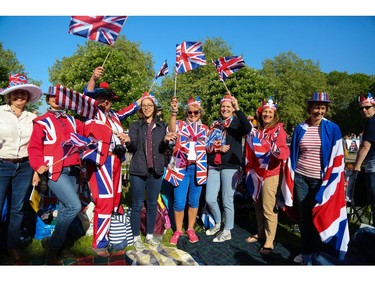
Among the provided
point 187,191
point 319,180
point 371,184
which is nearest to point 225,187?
point 187,191

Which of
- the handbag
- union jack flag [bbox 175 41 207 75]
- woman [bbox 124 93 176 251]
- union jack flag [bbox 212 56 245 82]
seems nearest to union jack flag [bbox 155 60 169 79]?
union jack flag [bbox 175 41 207 75]

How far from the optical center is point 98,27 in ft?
13.9

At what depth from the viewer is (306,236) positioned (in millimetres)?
4121

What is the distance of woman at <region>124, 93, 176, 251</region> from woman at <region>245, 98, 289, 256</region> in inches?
55.4

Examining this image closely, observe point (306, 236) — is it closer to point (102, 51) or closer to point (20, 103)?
point (20, 103)

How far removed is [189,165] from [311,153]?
1.83 metres

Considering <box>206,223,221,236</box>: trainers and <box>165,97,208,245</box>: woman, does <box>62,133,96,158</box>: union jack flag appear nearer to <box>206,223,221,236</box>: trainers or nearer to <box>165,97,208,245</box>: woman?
<box>165,97,208,245</box>: woman

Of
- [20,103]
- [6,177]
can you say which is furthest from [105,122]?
[6,177]

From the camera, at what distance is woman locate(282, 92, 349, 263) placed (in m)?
3.79

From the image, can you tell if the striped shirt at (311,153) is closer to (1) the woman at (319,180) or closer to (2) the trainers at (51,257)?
(1) the woman at (319,180)

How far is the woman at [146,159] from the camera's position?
4336mm

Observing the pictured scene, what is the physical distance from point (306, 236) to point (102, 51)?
22672 mm

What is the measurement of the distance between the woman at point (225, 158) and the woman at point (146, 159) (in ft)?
2.76

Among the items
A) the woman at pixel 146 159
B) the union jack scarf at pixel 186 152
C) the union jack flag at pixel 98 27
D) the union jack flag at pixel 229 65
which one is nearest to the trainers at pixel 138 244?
the woman at pixel 146 159
